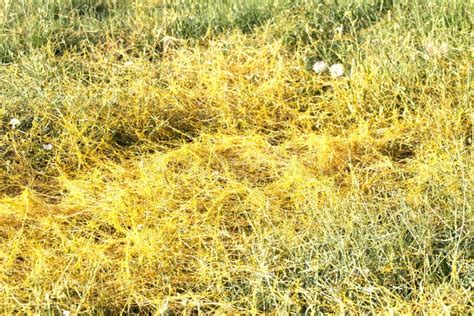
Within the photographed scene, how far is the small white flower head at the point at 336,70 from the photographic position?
3842mm

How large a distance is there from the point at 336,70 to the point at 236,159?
3.00ft

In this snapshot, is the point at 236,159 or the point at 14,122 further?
the point at 14,122

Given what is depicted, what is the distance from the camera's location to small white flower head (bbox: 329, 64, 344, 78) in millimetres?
3842

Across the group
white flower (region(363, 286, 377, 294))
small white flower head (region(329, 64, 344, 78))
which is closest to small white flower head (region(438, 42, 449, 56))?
small white flower head (region(329, 64, 344, 78))

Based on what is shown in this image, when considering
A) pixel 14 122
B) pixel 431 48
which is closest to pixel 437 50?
pixel 431 48

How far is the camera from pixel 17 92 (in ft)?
12.4

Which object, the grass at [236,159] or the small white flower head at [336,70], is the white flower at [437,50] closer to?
the grass at [236,159]

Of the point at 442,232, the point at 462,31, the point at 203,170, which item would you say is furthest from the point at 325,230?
the point at 462,31

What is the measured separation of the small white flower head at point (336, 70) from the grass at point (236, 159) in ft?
0.11

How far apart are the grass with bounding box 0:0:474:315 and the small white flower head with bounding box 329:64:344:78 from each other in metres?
0.03

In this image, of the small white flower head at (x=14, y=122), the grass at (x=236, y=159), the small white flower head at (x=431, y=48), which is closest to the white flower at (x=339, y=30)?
the grass at (x=236, y=159)

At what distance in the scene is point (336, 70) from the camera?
3.86 m

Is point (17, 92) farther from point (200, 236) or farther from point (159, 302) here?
point (159, 302)

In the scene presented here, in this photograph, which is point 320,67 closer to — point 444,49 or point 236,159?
point 444,49
